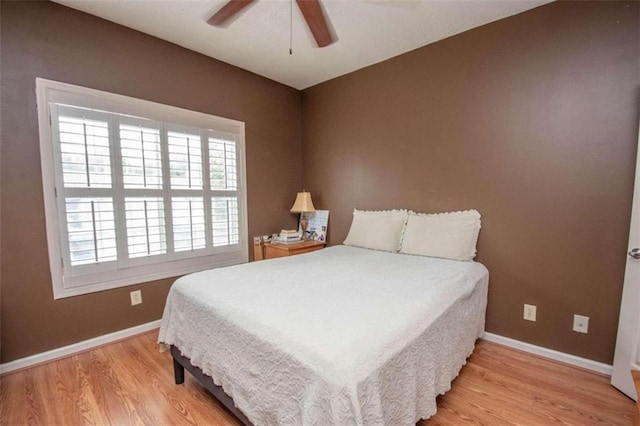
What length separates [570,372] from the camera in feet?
6.29

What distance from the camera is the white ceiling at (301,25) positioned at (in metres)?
2.04

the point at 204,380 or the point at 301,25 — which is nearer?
the point at 204,380

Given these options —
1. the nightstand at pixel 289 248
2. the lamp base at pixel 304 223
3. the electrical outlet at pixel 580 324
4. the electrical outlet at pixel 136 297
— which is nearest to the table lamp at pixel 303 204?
the lamp base at pixel 304 223

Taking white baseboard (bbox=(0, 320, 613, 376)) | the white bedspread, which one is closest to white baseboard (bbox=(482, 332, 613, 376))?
white baseboard (bbox=(0, 320, 613, 376))

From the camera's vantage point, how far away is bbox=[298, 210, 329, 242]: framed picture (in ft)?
11.6

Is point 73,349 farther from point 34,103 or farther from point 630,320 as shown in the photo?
point 630,320

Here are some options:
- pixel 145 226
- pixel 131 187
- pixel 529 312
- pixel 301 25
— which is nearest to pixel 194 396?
pixel 145 226

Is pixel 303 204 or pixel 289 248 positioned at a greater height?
pixel 303 204

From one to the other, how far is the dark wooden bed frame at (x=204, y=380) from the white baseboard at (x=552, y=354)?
206cm

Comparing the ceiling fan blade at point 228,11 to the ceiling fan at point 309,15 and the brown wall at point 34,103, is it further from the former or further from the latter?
the brown wall at point 34,103

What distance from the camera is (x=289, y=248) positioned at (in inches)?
119

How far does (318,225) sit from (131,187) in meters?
2.03

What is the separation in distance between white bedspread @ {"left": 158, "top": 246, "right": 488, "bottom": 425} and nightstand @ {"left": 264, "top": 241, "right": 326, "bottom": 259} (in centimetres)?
102

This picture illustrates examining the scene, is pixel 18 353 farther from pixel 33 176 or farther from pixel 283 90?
pixel 283 90
